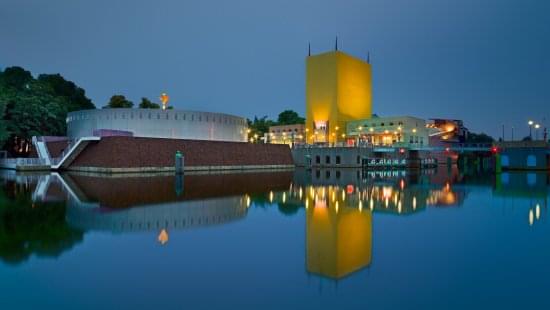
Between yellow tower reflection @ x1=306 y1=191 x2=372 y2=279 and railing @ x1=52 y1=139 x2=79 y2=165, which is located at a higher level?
railing @ x1=52 y1=139 x2=79 y2=165

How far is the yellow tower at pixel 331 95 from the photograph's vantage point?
185ft

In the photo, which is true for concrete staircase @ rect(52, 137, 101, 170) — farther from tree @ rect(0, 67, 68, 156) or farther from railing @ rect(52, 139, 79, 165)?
tree @ rect(0, 67, 68, 156)

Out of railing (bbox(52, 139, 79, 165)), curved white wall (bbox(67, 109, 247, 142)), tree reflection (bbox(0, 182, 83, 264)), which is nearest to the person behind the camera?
tree reflection (bbox(0, 182, 83, 264))

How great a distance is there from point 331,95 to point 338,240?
51.2 meters

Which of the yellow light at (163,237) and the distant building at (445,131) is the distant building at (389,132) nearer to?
the distant building at (445,131)

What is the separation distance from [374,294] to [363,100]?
61182mm

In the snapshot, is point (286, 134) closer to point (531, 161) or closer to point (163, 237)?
point (531, 161)

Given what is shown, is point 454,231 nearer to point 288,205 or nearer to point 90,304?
point 288,205

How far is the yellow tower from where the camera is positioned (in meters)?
56.5

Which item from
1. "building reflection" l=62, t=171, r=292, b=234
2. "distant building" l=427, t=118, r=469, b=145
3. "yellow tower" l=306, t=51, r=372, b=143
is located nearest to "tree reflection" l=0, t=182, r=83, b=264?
"building reflection" l=62, t=171, r=292, b=234

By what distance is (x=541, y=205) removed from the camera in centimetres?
1345

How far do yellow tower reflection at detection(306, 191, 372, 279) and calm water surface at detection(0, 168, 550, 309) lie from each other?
3 centimetres

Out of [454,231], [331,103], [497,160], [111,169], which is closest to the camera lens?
[454,231]

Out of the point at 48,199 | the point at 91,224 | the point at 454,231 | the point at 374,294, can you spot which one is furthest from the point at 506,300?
the point at 48,199
